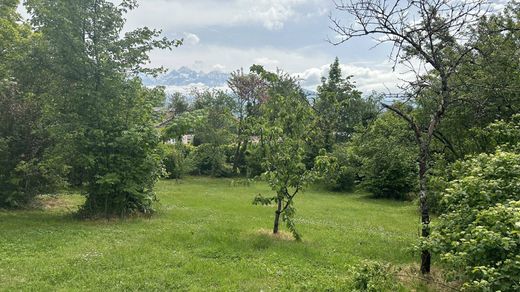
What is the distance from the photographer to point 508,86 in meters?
10.0

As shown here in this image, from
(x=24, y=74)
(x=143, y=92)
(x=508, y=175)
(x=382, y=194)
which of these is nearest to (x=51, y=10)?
(x=24, y=74)

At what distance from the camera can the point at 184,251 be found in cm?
919

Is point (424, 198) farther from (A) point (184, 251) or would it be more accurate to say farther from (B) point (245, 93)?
(B) point (245, 93)

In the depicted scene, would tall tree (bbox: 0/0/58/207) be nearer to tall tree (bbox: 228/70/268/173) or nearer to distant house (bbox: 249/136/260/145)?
distant house (bbox: 249/136/260/145)

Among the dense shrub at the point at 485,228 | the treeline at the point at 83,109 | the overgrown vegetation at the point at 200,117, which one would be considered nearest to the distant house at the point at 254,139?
the overgrown vegetation at the point at 200,117

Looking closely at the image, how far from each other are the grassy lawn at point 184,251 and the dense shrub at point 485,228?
87 centimetres

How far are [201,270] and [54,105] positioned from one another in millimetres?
8278

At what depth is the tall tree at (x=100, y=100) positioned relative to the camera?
12.3 m

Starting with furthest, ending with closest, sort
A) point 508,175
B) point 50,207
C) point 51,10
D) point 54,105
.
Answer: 1. point 50,207
2. point 54,105
3. point 51,10
4. point 508,175

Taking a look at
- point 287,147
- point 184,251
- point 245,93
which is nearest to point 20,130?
point 184,251

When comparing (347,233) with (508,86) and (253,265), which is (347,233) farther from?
(508,86)

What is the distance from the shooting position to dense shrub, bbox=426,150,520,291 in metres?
4.04

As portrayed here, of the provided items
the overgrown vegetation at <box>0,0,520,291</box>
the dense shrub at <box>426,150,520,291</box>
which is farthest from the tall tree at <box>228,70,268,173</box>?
the dense shrub at <box>426,150,520,291</box>

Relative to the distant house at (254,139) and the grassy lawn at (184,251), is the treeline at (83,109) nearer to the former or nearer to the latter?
the grassy lawn at (184,251)
